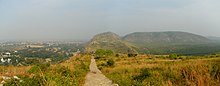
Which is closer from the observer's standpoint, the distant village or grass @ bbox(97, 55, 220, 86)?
grass @ bbox(97, 55, 220, 86)

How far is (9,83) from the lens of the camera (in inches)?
382

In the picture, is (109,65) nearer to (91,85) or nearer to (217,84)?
(91,85)

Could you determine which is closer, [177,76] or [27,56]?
[177,76]

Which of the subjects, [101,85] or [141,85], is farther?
[101,85]

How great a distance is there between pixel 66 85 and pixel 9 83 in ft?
7.59

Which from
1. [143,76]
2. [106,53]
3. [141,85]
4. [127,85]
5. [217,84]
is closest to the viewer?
[217,84]

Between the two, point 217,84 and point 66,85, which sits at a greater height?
point 217,84

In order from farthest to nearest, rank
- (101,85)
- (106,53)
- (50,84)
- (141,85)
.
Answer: (106,53) → (101,85) → (141,85) → (50,84)

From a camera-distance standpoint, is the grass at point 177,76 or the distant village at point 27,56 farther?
the distant village at point 27,56

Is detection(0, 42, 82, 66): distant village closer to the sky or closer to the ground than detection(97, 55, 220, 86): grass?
closer to the ground

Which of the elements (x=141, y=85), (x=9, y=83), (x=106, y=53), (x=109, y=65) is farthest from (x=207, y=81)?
(x=106, y=53)

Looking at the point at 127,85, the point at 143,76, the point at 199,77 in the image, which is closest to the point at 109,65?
the point at 143,76

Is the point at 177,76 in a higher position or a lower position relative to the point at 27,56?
higher

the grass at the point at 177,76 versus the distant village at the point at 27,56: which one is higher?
the grass at the point at 177,76
